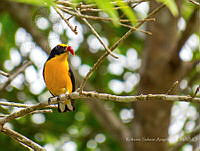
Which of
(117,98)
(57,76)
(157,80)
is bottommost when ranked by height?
(117,98)

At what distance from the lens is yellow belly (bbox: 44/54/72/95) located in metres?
4.22

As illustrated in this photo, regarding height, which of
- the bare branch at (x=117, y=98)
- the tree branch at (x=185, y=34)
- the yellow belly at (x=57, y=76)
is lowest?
the bare branch at (x=117, y=98)

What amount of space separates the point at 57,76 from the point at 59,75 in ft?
0.08

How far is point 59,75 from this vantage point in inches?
166

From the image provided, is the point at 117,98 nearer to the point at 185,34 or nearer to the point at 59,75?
the point at 59,75

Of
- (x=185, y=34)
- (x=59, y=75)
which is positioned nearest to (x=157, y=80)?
(x=185, y=34)

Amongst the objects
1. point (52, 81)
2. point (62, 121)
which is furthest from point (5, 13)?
point (52, 81)

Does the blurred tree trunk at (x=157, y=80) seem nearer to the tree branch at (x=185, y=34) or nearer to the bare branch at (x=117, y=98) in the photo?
the tree branch at (x=185, y=34)

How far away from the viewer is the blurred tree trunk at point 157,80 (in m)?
5.21

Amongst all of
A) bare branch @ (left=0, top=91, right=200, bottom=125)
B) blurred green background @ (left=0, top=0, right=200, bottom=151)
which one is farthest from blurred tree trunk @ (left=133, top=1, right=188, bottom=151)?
bare branch @ (left=0, top=91, right=200, bottom=125)

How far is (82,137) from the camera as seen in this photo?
589cm

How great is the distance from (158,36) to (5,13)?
91.6 inches

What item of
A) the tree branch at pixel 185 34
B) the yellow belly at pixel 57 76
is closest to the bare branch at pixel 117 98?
the yellow belly at pixel 57 76

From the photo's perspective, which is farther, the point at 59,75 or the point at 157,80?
the point at 157,80
